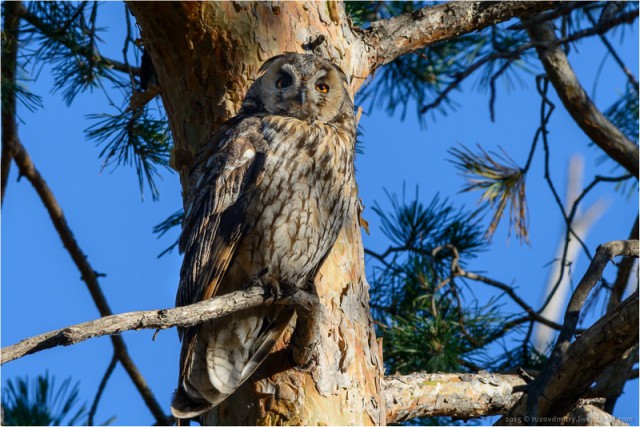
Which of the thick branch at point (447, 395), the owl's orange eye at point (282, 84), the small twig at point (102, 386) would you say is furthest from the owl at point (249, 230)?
the small twig at point (102, 386)

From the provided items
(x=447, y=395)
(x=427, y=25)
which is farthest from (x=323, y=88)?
(x=447, y=395)

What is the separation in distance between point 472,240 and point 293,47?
1263mm

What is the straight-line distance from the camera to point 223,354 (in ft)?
7.08

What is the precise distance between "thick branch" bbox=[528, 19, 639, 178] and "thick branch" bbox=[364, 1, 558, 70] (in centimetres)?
50

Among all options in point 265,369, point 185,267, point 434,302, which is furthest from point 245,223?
point 434,302

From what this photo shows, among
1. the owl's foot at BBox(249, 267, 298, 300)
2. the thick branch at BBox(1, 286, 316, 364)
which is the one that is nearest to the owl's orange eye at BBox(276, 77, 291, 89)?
the owl's foot at BBox(249, 267, 298, 300)

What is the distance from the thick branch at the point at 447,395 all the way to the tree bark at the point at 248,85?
0.41 ft

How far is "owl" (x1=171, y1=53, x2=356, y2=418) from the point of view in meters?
2.07

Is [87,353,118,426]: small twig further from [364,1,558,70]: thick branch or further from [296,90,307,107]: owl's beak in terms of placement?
[364,1,558,70]: thick branch

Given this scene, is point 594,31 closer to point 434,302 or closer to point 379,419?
point 434,302

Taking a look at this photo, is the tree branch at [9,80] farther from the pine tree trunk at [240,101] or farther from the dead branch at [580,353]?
the dead branch at [580,353]

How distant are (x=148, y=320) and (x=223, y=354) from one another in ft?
2.18

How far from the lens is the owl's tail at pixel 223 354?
2.05 meters

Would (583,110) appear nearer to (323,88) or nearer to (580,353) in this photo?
(323,88)
